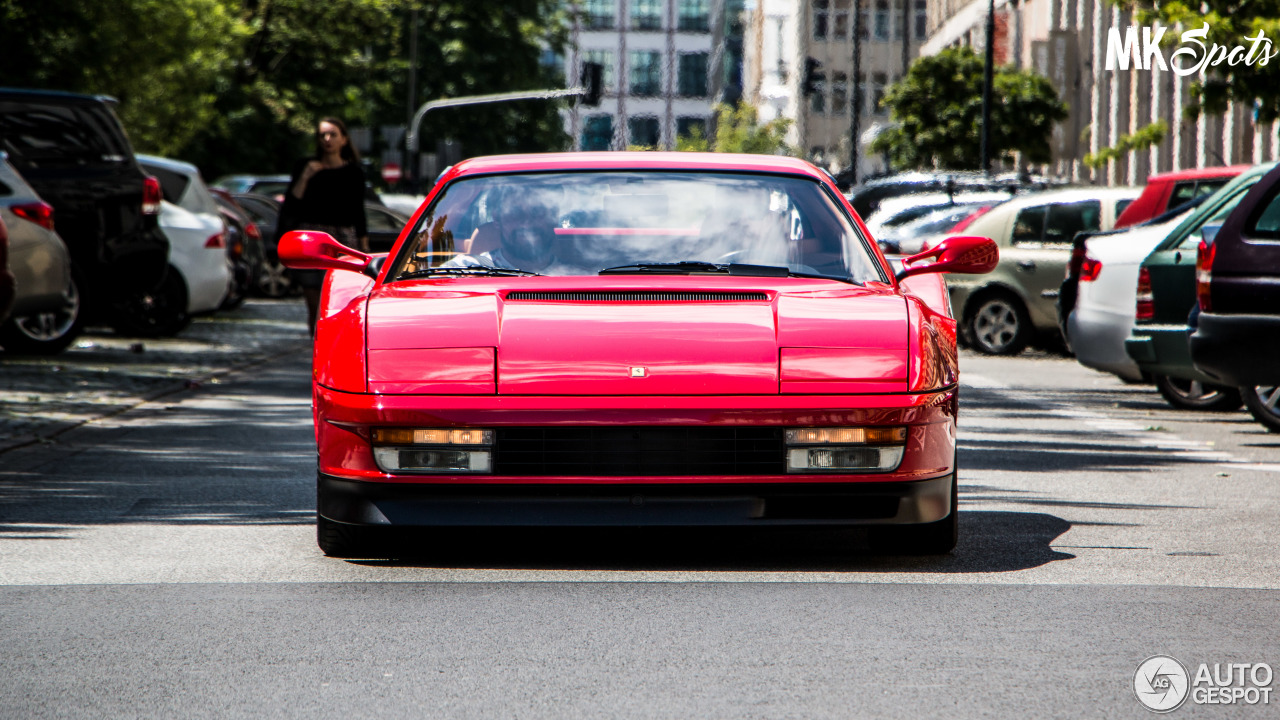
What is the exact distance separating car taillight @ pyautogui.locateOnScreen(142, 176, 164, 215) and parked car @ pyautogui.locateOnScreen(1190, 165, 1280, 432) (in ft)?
31.4

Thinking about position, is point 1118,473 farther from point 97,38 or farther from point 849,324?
point 97,38

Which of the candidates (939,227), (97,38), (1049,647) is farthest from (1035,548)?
(97,38)

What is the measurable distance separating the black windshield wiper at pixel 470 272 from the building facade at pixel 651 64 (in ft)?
452

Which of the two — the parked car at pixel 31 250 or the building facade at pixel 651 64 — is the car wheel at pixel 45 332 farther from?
the building facade at pixel 651 64

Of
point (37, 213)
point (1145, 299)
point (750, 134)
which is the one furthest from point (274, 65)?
point (750, 134)

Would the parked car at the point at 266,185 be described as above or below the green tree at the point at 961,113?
below

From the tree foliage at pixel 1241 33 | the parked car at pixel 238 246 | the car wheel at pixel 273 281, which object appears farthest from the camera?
the car wheel at pixel 273 281

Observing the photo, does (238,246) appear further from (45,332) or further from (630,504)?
(630,504)

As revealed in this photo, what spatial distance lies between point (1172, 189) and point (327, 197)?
22.1 feet

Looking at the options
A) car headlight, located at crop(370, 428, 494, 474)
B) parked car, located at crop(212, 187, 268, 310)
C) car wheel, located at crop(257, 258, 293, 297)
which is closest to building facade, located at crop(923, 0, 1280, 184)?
car wheel, located at crop(257, 258, 293, 297)

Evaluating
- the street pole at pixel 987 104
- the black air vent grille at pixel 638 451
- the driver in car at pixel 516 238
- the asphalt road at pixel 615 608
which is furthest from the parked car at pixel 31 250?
the street pole at pixel 987 104

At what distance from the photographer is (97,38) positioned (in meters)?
24.8

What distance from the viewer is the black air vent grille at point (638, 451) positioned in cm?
618

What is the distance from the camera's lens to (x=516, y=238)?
281 inches
